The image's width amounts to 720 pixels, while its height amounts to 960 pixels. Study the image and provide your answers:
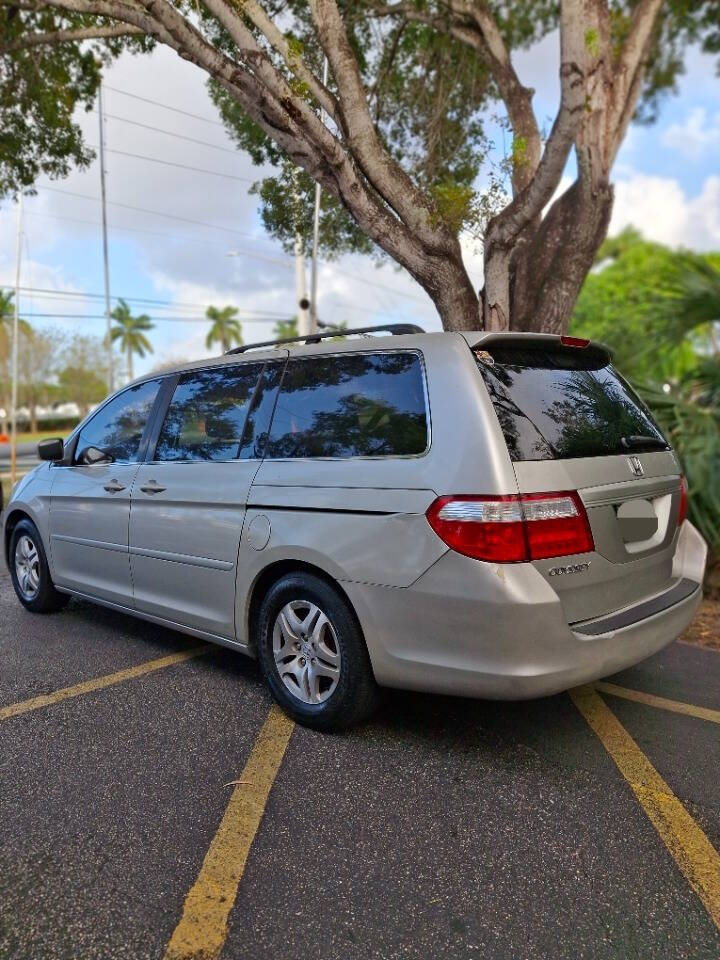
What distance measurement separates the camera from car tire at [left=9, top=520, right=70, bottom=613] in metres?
5.16

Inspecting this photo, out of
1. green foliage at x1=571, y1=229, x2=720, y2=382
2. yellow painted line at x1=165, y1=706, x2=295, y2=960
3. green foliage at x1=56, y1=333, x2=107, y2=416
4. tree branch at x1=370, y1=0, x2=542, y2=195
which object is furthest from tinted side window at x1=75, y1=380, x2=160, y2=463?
green foliage at x1=56, y1=333, x2=107, y2=416

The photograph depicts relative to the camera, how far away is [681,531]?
360 centimetres

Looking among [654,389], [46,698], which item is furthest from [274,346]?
[654,389]

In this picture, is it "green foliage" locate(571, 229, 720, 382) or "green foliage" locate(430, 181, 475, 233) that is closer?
"green foliage" locate(571, 229, 720, 382)

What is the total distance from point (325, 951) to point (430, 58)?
10848mm

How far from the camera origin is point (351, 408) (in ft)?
10.7

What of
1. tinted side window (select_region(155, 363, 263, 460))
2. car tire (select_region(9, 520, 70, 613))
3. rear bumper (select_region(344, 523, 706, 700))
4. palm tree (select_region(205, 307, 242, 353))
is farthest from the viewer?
palm tree (select_region(205, 307, 242, 353))

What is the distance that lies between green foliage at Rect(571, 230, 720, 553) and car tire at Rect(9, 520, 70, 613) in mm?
4766

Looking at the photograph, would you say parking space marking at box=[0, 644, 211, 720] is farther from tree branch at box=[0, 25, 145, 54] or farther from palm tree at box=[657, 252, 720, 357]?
tree branch at box=[0, 25, 145, 54]

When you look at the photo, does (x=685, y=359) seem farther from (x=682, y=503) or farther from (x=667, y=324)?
(x=682, y=503)

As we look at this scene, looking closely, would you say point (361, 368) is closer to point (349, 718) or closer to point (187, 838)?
point (349, 718)

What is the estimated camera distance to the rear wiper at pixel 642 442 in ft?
10.8

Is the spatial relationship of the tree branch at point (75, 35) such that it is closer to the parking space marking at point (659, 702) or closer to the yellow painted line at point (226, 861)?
the yellow painted line at point (226, 861)

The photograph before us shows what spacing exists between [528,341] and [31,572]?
161 inches
